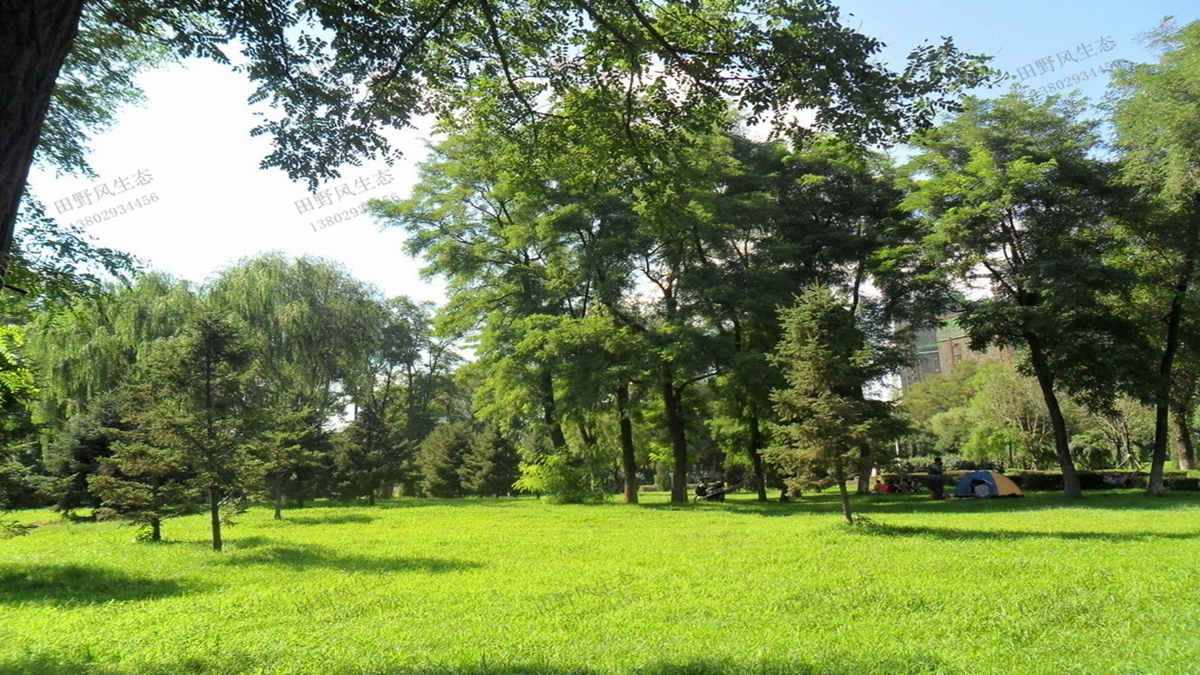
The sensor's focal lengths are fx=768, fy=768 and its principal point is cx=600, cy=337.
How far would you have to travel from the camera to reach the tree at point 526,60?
5.82m

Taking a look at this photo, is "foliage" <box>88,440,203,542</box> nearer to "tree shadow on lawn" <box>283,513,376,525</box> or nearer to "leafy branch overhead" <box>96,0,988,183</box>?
"tree shadow on lawn" <box>283,513,376,525</box>

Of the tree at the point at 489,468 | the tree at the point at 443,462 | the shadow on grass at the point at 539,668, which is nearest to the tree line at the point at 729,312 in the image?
the tree at the point at 489,468

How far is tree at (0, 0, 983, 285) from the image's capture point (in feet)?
19.1

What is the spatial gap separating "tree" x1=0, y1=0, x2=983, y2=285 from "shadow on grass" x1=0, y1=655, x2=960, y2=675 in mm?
3977

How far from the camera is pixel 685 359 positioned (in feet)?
85.0

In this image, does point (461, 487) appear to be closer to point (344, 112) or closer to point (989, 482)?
point (989, 482)

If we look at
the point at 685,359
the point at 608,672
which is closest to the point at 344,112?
the point at 608,672

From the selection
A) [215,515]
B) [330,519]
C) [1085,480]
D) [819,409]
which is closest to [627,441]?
[330,519]

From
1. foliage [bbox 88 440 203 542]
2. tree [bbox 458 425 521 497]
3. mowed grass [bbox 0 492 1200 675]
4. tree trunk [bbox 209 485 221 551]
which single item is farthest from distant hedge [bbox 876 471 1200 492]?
foliage [bbox 88 440 203 542]

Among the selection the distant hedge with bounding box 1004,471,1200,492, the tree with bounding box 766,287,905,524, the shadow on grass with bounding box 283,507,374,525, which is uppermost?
the tree with bounding box 766,287,905,524

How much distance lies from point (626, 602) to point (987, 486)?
22.6 meters

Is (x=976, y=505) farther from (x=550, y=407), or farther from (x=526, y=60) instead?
(x=526, y=60)

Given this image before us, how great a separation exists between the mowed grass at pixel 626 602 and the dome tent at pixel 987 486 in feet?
33.2

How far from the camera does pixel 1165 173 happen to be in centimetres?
2170
